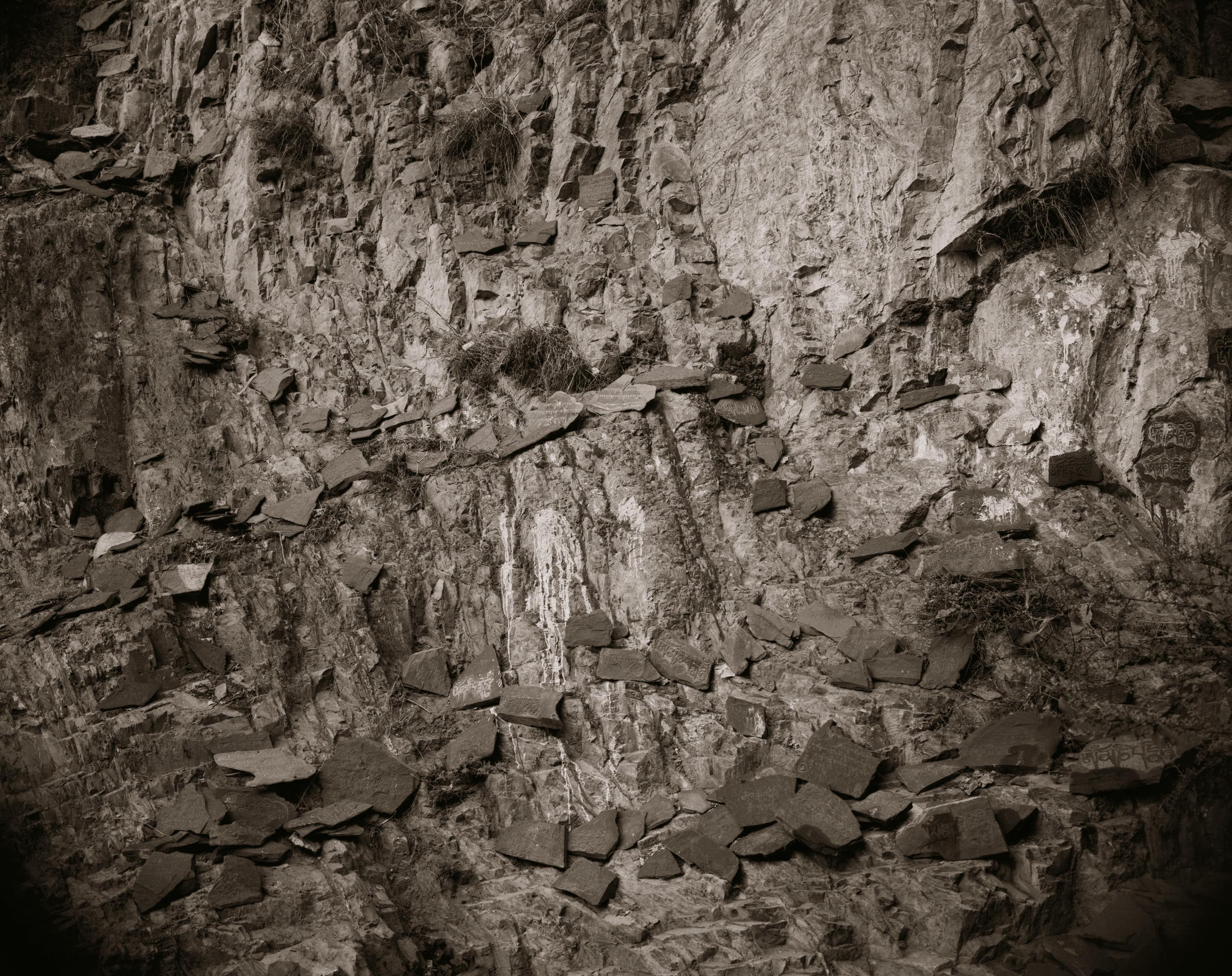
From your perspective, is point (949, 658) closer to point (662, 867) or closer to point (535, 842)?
point (662, 867)

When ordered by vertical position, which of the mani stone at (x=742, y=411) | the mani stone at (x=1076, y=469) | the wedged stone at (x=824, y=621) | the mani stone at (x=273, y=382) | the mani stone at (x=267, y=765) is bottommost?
the mani stone at (x=267, y=765)

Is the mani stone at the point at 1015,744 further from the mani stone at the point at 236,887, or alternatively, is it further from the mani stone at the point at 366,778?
the mani stone at the point at 236,887

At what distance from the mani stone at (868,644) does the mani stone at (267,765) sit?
394 cm

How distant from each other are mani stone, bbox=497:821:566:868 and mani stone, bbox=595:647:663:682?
3.63 ft

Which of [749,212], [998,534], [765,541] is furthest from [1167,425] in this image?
[749,212]

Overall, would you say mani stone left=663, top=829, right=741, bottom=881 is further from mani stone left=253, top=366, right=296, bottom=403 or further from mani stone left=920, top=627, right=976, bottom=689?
mani stone left=253, top=366, right=296, bottom=403

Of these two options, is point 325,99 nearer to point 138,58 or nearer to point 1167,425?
point 138,58

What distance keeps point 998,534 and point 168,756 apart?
6.28 metres

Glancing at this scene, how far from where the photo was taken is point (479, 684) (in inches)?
269

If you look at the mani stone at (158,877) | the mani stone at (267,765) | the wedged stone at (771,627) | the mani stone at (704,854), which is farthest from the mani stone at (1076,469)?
the mani stone at (158,877)

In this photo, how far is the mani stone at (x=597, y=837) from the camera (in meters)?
5.80

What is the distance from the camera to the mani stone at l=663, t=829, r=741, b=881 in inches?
216

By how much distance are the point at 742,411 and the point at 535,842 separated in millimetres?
3940

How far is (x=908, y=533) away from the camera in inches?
268
